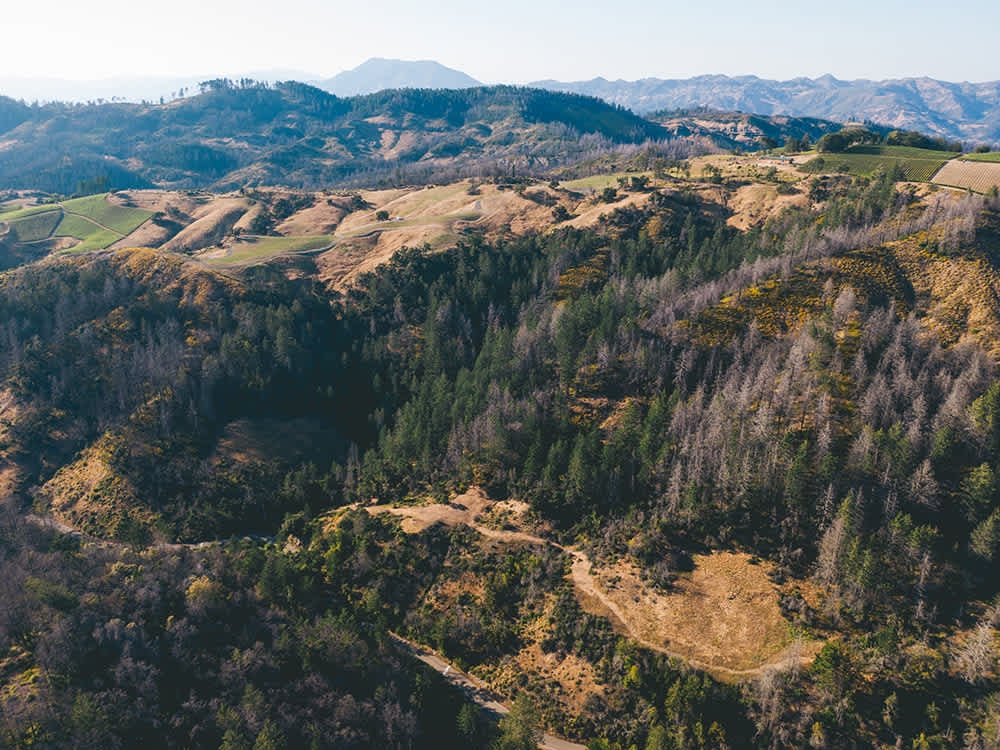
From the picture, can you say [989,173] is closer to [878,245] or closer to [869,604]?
[878,245]

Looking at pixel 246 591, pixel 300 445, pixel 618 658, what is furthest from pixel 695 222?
pixel 246 591

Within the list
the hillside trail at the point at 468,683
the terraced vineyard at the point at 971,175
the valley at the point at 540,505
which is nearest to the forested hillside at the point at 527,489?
the valley at the point at 540,505

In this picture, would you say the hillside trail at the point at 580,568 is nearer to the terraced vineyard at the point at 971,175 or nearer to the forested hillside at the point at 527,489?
the forested hillside at the point at 527,489

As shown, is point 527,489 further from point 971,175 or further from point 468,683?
point 971,175

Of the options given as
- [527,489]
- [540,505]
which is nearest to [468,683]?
[540,505]

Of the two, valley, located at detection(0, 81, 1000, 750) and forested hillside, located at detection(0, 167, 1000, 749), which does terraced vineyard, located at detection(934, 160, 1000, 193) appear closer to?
valley, located at detection(0, 81, 1000, 750)

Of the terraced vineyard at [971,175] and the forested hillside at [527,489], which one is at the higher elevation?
the terraced vineyard at [971,175]
